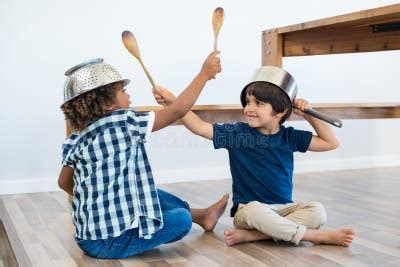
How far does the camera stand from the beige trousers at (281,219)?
1781 millimetres

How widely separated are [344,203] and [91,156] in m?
1.21

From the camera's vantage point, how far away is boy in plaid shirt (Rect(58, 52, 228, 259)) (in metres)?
1.68

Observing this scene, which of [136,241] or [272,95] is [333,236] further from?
[136,241]

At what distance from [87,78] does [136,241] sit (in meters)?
0.45

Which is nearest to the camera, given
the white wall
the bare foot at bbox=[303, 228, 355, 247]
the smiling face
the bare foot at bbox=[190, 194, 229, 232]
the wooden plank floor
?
the wooden plank floor

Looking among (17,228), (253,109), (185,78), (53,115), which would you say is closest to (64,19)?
(53,115)

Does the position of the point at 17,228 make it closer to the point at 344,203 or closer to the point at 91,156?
the point at 91,156

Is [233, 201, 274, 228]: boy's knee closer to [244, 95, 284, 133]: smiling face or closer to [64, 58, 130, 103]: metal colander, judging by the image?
[244, 95, 284, 133]: smiling face

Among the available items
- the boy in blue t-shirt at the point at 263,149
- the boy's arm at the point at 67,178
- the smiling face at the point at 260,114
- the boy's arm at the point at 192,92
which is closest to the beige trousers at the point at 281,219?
the boy in blue t-shirt at the point at 263,149

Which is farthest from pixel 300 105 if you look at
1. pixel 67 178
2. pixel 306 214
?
pixel 67 178

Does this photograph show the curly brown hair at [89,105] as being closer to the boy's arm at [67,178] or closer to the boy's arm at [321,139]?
the boy's arm at [67,178]

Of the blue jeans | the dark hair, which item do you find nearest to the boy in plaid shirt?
the blue jeans

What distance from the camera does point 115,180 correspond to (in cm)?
169

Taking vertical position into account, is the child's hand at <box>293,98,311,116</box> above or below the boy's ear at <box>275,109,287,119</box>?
above
